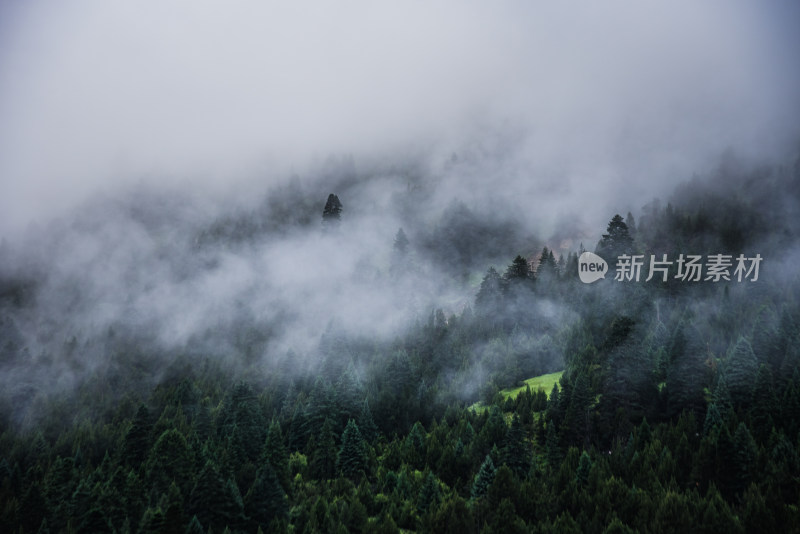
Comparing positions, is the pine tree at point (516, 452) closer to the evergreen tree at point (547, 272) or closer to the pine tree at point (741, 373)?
the pine tree at point (741, 373)

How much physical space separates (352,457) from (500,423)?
2709cm

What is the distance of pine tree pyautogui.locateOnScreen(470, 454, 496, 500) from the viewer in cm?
7331

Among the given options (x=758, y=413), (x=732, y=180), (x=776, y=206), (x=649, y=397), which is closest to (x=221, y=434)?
(x=649, y=397)

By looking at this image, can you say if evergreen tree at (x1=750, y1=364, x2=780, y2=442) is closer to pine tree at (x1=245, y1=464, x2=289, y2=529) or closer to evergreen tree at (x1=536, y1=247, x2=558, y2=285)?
pine tree at (x1=245, y1=464, x2=289, y2=529)

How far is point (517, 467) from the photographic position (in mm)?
78438

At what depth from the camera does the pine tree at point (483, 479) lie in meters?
73.3

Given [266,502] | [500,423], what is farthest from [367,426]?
[266,502]

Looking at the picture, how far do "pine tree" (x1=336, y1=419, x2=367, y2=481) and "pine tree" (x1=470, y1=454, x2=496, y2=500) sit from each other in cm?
2241

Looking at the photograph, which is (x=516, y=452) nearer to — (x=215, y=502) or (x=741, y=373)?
(x=741, y=373)

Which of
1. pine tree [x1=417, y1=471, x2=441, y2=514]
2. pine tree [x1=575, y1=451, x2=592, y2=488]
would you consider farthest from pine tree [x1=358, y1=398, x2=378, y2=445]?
pine tree [x1=575, y1=451, x2=592, y2=488]

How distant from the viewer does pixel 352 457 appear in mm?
88812

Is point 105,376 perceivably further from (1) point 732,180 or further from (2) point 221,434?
(1) point 732,180

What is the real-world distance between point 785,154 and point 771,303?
127 metres

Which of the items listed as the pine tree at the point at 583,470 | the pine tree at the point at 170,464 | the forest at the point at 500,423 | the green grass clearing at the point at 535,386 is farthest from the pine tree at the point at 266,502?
the green grass clearing at the point at 535,386
